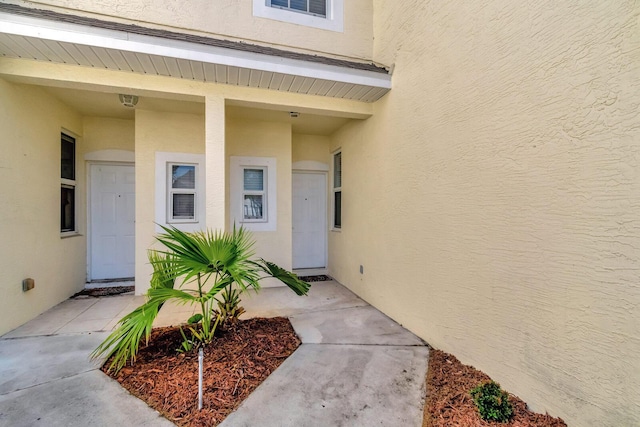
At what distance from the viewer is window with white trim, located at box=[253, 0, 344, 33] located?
14.1 feet

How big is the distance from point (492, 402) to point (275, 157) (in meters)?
5.03

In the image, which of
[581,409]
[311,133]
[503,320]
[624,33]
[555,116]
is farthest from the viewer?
[311,133]

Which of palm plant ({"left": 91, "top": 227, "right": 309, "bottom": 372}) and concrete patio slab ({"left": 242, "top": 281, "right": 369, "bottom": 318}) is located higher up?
palm plant ({"left": 91, "top": 227, "right": 309, "bottom": 372})

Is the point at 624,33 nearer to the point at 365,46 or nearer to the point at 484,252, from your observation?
the point at 484,252

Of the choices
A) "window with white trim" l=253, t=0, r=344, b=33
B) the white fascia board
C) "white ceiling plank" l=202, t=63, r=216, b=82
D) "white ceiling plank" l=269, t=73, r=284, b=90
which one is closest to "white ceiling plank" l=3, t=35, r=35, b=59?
the white fascia board

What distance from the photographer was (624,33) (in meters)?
1.69

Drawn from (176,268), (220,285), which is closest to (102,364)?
(176,268)

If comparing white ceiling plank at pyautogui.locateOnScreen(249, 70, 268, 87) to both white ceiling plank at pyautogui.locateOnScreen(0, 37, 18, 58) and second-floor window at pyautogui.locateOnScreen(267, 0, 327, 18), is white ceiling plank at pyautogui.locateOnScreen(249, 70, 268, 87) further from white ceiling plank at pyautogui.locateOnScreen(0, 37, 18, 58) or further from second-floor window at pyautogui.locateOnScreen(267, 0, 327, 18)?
white ceiling plank at pyautogui.locateOnScreen(0, 37, 18, 58)

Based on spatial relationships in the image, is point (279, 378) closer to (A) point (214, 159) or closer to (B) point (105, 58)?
(A) point (214, 159)

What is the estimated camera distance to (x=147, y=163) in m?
5.06

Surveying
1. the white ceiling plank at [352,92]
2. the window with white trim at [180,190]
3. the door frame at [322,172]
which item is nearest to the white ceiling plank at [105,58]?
the window with white trim at [180,190]

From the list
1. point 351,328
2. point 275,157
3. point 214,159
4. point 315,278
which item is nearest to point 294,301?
point 351,328

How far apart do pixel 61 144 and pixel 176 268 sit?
13.5ft

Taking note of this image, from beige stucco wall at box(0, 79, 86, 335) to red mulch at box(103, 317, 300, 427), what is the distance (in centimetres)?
205
